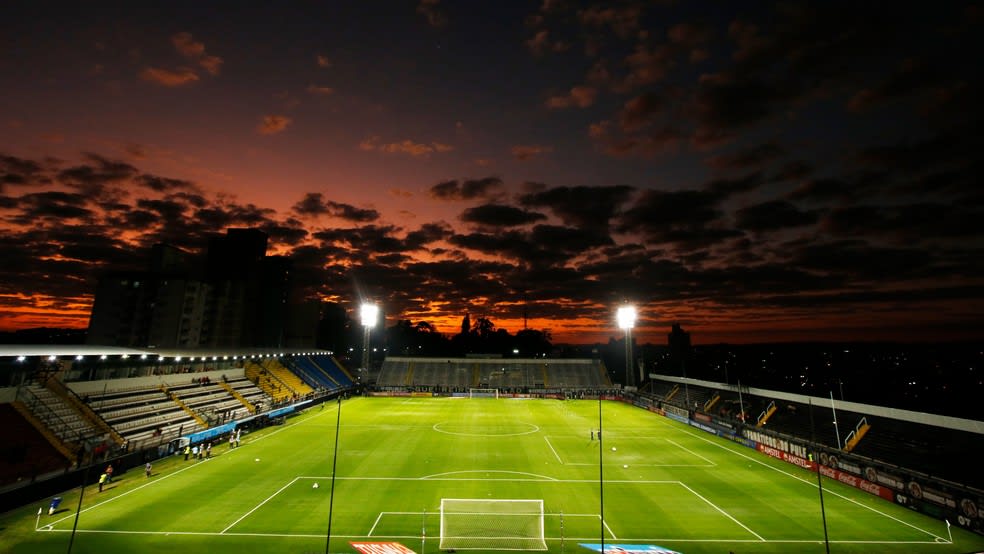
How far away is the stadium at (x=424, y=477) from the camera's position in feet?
64.1

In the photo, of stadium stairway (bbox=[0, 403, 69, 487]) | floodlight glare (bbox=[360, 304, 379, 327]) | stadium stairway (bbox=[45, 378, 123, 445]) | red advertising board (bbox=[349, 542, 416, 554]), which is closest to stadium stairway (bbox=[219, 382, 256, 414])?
floodlight glare (bbox=[360, 304, 379, 327])

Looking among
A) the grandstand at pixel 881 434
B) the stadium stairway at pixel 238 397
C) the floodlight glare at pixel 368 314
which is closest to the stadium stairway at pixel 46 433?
the stadium stairway at pixel 238 397

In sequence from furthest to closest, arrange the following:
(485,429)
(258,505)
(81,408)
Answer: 1. (485,429)
2. (81,408)
3. (258,505)

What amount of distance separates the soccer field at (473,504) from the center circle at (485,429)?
2949 millimetres

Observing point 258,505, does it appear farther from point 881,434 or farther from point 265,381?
point 881,434

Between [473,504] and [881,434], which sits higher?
[881,434]

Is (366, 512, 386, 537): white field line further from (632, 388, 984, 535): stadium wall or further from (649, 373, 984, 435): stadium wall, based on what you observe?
(649, 373, 984, 435): stadium wall

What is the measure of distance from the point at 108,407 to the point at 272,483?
56.7 feet

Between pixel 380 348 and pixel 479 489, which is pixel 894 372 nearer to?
pixel 479 489

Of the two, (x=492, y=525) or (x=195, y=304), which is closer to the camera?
(x=492, y=525)

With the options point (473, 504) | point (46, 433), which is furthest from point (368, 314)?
point (473, 504)

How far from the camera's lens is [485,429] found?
45.7m

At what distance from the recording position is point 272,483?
2659 cm

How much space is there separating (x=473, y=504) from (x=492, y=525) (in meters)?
2.54
